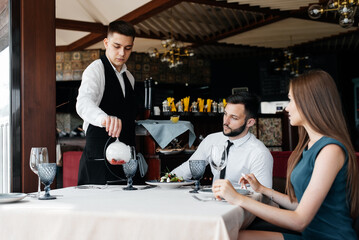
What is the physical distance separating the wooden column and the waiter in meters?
0.51

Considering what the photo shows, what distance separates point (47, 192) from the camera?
166 cm

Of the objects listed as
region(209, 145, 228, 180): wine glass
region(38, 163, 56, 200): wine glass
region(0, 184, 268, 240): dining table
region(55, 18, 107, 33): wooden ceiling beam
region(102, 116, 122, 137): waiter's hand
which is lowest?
region(0, 184, 268, 240): dining table

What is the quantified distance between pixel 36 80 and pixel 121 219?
175 cm

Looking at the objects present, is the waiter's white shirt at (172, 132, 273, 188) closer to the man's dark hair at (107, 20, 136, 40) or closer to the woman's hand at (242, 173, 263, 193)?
the woman's hand at (242, 173, 263, 193)

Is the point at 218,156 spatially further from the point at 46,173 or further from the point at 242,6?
the point at 242,6

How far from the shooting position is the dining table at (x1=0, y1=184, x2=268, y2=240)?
1238 mm

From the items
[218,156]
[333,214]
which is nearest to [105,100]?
[218,156]

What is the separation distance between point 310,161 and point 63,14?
7742 mm

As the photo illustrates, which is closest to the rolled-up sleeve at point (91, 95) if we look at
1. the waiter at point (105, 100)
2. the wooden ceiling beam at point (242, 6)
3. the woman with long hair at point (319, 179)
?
the waiter at point (105, 100)

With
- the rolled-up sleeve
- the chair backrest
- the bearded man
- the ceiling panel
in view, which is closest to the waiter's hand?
the rolled-up sleeve

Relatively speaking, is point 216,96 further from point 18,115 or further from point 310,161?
point 310,161

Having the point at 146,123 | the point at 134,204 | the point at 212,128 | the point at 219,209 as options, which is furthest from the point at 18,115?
the point at 212,128

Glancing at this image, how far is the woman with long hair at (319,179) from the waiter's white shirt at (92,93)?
2.99 ft

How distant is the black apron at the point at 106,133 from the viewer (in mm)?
2328
